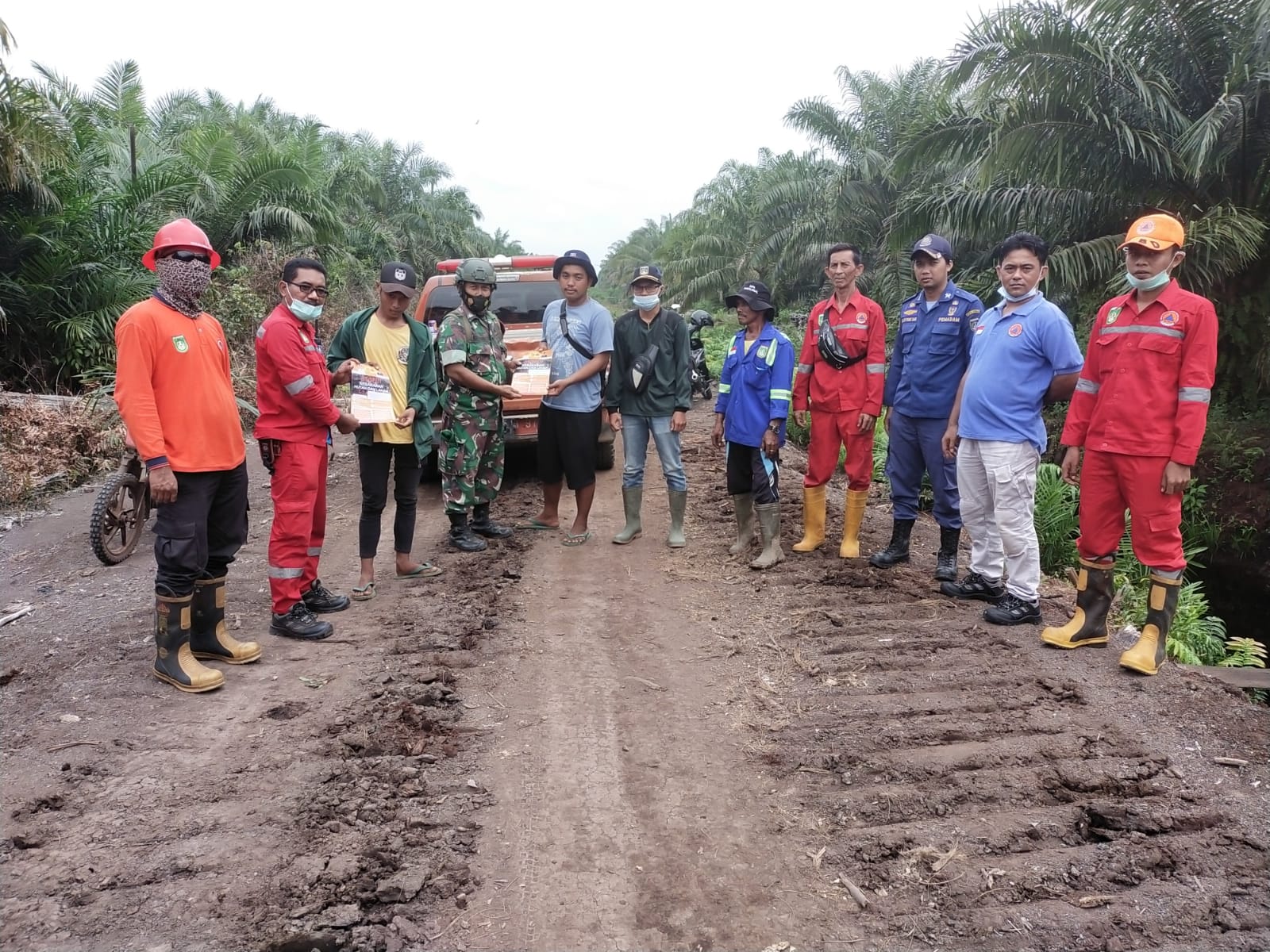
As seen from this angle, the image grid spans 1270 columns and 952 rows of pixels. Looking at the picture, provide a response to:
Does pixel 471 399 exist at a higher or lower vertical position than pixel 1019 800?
higher

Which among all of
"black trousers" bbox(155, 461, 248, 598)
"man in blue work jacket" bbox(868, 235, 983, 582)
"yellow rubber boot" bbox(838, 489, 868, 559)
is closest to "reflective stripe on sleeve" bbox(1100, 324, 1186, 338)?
"man in blue work jacket" bbox(868, 235, 983, 582)

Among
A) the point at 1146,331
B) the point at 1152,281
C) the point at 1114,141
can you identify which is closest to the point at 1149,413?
the point at 1146,331

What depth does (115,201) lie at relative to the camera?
1205cm

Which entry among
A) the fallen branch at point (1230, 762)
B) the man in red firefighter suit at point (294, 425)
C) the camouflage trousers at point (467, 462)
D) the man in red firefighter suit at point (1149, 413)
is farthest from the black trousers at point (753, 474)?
the fallen branch at point (1230, 762)

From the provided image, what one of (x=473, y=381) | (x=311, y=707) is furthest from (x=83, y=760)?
(x=473, y=381)

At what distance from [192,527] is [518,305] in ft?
17.0

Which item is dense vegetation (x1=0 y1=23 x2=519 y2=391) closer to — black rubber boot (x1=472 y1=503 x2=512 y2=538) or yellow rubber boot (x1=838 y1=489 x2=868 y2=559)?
black rubber boot (x1=472 y1=503 x2=512 y2=538)

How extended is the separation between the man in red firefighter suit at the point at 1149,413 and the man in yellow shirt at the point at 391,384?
366 centimetres

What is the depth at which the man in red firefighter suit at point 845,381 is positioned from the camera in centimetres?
572

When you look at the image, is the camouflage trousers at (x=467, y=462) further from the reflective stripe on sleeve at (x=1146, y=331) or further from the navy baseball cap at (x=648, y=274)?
the reflective stripe on sleeve at (x=1146, y=331)

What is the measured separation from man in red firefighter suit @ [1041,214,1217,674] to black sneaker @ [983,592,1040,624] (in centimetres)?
44

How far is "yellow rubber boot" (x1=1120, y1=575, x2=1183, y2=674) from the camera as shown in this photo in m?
4.18

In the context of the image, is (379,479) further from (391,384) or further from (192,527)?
(192,527)

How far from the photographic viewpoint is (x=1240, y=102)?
9328 mm
